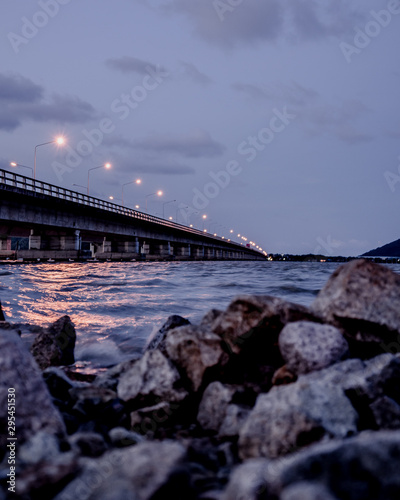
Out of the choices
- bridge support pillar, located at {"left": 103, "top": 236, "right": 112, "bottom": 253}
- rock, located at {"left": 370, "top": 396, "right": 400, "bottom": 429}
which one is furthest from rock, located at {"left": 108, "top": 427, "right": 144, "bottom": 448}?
bridge support pillar, located at {"left": 103, "top": 236, "right": 112, "bottom": 253}

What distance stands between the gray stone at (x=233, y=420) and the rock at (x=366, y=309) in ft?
5.69

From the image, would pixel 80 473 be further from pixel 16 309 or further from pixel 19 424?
pixel 16 309

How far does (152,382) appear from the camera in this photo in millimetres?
4199

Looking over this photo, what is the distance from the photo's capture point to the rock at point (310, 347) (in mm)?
3916

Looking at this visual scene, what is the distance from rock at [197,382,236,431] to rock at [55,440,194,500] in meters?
1.42

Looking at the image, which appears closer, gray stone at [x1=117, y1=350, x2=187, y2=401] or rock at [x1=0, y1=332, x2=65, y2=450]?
rock at [x1=0, y1=332, x2=65, y2=450]

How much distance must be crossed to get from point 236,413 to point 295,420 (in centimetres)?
71

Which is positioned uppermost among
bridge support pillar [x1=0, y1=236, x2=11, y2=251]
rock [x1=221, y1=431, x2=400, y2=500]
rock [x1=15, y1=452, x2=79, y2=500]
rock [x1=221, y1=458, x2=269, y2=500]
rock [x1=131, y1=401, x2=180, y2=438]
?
bridge support pillar [x1=0, y1=236, x2=11, y2=251]

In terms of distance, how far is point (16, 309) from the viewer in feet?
45.0

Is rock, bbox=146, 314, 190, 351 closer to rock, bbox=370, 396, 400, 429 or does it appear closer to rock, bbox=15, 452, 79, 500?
rock, bbox=370, 396, 400, 429

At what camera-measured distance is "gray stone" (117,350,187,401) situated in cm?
413

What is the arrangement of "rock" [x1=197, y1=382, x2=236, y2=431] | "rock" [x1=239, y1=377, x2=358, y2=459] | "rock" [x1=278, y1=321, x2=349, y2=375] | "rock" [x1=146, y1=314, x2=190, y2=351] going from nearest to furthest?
1. "rock" [x1=239, y1=377, x2=358, y2=459]
2. "rock" [x1=197, y1=382, x2=236, y2=431]
3. "rock" [x1=278, y1=321, x2=349, y2=375]
4. "rock" [x1=146, y1=314, x2=190, y2=351]

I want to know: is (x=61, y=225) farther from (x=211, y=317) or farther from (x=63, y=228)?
(x=211, y=317)

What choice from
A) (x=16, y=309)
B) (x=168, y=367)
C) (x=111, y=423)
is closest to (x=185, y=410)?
(x=168, y=367)
